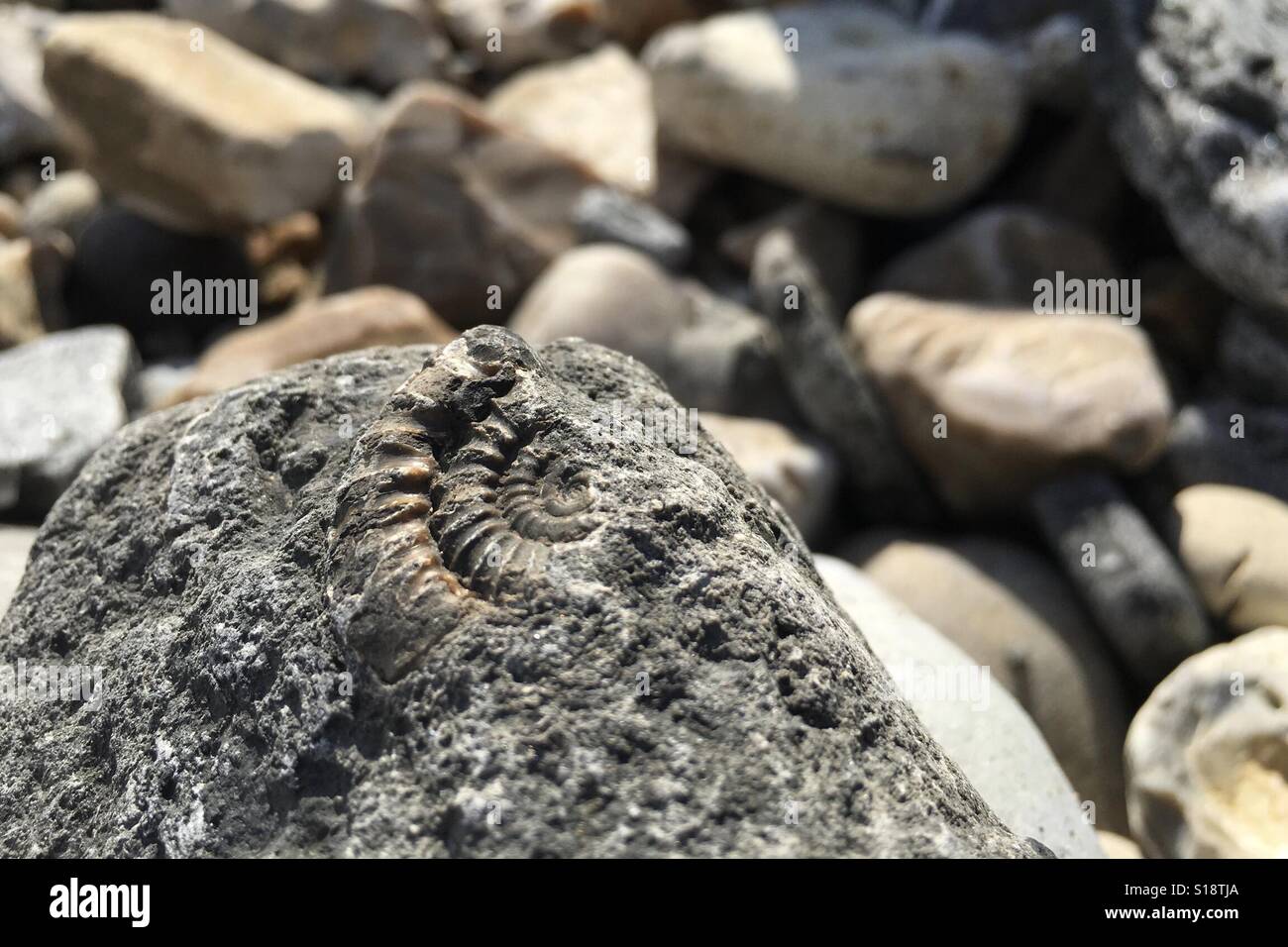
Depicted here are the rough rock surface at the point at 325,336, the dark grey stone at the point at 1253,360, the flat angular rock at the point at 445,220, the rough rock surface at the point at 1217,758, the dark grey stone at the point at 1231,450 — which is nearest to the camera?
the rough rock surface at the point at 1217,758

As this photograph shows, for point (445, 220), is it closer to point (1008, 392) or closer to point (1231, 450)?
point (1008, 392)

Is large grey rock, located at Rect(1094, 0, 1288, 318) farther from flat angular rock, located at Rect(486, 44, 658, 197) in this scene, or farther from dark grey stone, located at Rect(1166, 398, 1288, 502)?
flat angular rock, located at Rect(486, 44, 658, 197)

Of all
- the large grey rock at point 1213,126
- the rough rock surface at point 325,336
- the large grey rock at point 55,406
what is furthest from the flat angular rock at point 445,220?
the large grey rock at point 1213,126

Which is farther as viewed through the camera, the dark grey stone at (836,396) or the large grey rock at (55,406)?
the dark grey stone at (836,396)

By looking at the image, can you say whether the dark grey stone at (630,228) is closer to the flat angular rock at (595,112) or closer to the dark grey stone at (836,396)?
the flat angular rock at (595,112)

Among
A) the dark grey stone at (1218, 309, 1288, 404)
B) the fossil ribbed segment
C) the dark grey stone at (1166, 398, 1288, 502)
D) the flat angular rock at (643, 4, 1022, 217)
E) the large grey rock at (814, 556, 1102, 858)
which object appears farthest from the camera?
the flat angular rock at (643, 4, 1022, 217)

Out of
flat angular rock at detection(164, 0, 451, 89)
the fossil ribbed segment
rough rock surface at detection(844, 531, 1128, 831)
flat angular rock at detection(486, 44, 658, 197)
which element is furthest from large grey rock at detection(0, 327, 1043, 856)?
flat angular rock at detection(164, 0, 451, 89)

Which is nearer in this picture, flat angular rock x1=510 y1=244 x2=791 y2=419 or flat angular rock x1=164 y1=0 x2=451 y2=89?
flat angular rock x1=510 y1=244 x2=791 y2=419
